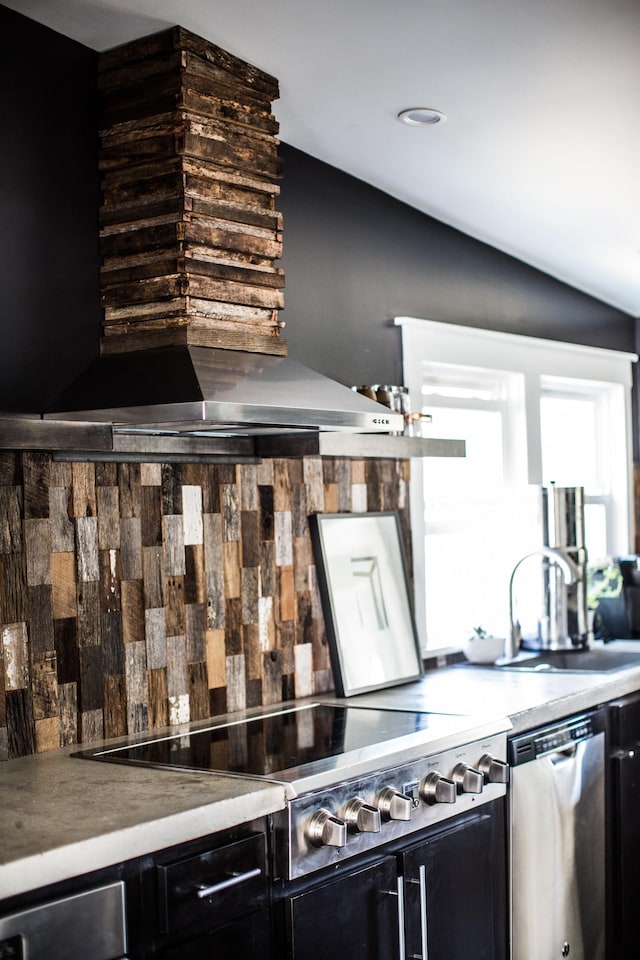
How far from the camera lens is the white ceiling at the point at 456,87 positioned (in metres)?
2.61

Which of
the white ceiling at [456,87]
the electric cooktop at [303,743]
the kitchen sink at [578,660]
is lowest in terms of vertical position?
the kitchen sink at [578,660]

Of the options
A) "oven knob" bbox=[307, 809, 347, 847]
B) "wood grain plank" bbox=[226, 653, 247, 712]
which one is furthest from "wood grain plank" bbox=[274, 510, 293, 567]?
"oven knob" bbox=[307, 809, 347, 847]

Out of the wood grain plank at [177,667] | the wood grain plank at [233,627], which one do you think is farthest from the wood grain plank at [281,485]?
the wood grain plank at [177,667]

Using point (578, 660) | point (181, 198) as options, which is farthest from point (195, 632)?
point (578, 660)

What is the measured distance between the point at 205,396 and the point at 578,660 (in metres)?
2.40

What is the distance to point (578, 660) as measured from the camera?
431 centimetres

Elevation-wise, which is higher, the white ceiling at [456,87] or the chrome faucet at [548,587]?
the white ceiling at [456,87]

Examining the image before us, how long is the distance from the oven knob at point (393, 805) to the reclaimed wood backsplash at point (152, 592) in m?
0.70

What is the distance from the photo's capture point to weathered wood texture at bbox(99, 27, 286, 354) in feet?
9.02

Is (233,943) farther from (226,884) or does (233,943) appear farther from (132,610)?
(132,610)

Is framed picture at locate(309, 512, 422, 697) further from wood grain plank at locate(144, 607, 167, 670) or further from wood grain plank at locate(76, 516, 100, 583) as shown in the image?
wood grain plank at locate(76, 516, 100, 583)

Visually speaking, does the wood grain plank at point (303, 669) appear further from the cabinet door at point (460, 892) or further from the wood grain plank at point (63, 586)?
the wood grain plank at point (63, 586)

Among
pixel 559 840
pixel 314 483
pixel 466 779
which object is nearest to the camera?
pixel 466 779

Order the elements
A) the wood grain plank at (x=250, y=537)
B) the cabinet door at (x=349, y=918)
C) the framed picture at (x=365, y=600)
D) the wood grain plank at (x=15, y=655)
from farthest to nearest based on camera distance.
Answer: the framed picture at (x=365, y=600) < the wood grain plank at (x=250, y=537) < the wood grain plank at (x=15, y=655) < the cabinet door at (x=349, y=918)
